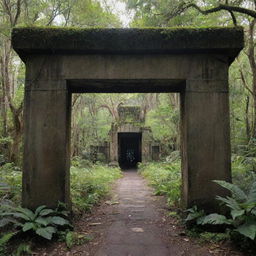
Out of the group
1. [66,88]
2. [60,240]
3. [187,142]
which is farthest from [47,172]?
[187,142]

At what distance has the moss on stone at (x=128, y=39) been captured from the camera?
4625mm

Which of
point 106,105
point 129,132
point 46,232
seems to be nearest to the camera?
point 46,232

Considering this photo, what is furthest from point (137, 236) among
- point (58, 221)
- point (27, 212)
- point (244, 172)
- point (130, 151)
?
point (130, 151)

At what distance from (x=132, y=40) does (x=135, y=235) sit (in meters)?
3.86

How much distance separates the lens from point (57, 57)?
4.79 m

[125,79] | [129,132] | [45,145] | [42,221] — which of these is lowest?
[42,221]

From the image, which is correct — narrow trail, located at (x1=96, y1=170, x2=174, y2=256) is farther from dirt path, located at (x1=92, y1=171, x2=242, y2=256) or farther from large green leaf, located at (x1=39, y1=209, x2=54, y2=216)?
large green leaf, located at (x1=39, y1=209, x2=54, y2=216)

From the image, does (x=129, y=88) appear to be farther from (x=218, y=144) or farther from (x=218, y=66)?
(x=218, y=144)

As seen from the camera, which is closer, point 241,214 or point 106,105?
point 241,214

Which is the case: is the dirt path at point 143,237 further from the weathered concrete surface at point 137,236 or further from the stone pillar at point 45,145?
the stone pillar at point 45,145

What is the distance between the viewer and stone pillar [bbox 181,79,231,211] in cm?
463

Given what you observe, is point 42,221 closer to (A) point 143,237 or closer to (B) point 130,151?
(A) point 143,237

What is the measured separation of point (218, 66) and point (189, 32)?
916 mm

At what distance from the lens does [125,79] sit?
4.81m
